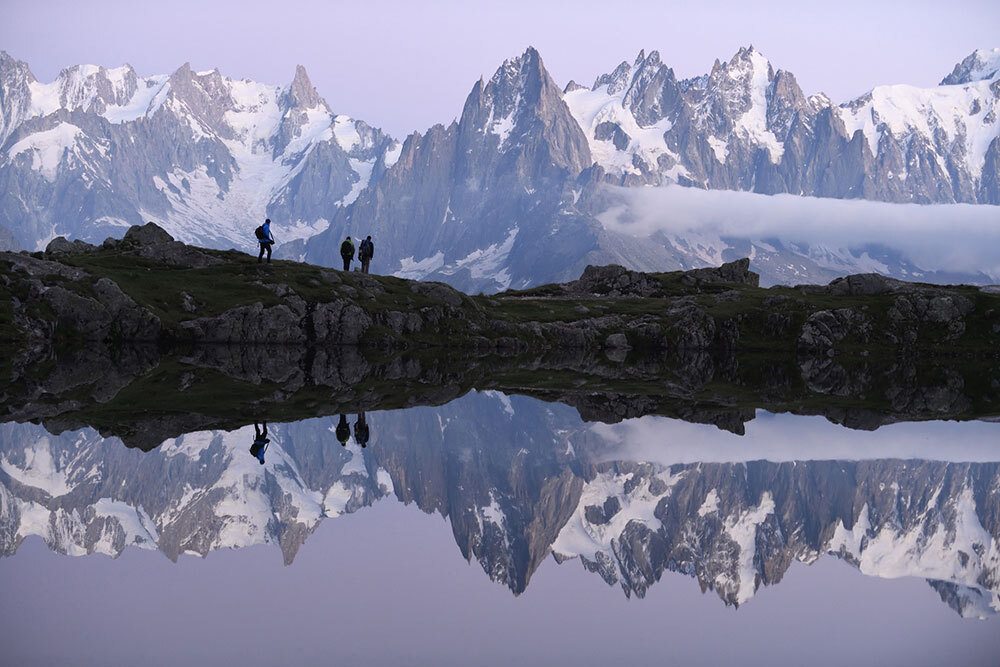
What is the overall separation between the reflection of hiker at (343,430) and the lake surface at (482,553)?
703mm

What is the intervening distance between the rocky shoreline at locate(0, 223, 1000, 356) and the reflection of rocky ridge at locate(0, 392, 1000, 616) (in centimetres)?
6434

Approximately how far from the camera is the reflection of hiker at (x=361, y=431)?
147ft

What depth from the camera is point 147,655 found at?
718 inches

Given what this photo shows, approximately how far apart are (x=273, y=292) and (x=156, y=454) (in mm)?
84532

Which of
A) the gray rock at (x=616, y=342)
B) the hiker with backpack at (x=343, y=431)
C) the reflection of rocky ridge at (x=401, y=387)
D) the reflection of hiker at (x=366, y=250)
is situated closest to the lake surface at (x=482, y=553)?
the hiker with backpack at (x=343, y=431)

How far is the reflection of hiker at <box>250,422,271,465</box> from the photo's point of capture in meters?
38.8

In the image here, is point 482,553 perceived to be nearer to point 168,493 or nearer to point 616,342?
point 168,493

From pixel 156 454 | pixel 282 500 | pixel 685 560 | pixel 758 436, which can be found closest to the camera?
pixel 685 560

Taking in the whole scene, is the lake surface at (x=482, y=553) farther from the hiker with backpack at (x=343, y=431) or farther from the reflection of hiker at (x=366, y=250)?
the reflection of hiker at (x=366, y=250)

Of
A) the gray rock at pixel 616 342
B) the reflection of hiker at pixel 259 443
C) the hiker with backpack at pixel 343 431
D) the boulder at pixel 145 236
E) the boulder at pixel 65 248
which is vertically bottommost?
the reflection of hiker at pixel 259 443

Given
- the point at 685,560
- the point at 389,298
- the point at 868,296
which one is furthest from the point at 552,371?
the point at 868,296

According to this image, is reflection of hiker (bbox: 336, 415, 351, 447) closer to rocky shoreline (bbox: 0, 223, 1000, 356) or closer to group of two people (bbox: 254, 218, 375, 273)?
rocky shoreline (bbox: 0, 223, 1000, 356)

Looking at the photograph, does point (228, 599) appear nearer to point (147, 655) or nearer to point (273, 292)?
point (147, 655)

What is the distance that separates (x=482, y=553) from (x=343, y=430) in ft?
74.3
